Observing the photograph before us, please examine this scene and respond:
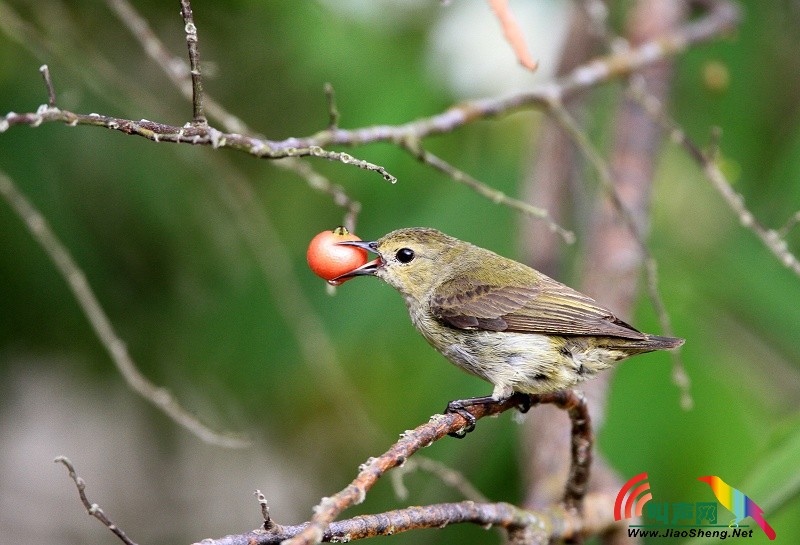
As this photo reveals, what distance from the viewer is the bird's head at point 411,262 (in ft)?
13.7

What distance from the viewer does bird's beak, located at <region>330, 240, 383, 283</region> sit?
3.32 meters

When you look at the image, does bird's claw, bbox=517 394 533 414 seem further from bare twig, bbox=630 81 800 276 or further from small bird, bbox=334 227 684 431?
bare twig, bbox=630 81 800 276

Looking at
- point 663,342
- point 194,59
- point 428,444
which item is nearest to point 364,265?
point 663,342

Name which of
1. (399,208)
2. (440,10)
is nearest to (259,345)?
(399,208)

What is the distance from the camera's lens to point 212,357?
5.09 metres

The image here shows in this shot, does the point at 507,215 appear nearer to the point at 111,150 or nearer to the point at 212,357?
the point at 212,357

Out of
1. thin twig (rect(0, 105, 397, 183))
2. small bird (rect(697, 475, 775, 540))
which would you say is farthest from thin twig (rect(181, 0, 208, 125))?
small bird (rect(697, 475, 775, 540))

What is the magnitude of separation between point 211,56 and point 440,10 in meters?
1.56

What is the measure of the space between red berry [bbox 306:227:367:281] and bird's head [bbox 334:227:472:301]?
0.88 meters

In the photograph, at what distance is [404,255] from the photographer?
4.21m

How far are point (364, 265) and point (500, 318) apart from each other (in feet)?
1.95

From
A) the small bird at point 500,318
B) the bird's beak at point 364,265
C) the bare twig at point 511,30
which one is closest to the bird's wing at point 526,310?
the small bird at point 500,318

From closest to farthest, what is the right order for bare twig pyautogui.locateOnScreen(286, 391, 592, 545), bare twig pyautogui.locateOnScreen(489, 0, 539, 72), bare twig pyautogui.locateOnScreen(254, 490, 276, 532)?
bare twig pyautogui.locateOnScreen(286, 391, 592, 545)
bare twig pyautogui.locateOnScreen(254, 490, 276, 532)
bare twig pyautogui.locateOnScreen(489, 0, 539, 72)

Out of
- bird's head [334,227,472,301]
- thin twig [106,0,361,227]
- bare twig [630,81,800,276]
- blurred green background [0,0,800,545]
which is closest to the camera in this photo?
thin twig [106,0,361,227]
